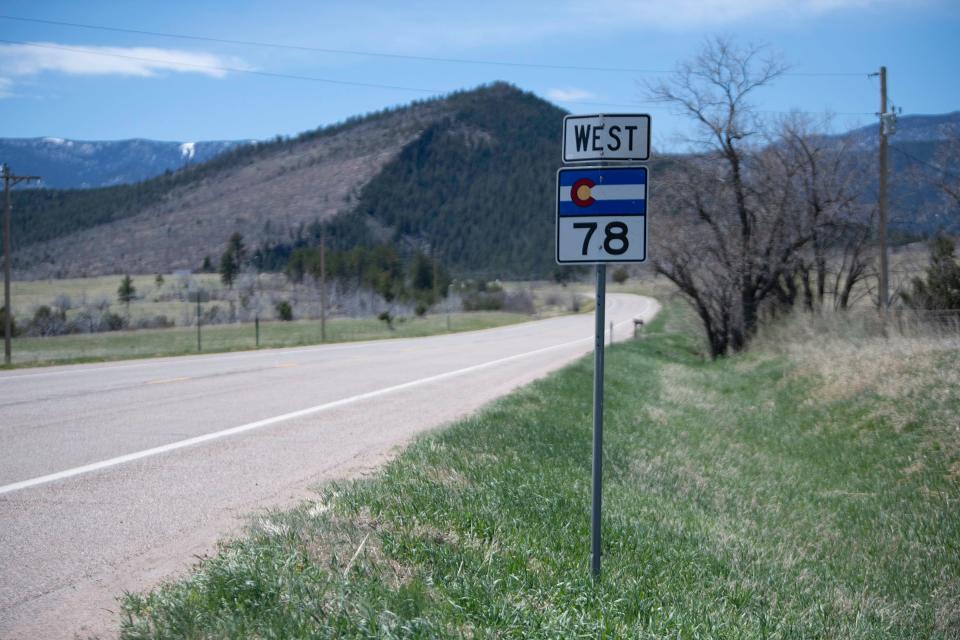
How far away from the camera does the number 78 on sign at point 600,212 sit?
189 inches

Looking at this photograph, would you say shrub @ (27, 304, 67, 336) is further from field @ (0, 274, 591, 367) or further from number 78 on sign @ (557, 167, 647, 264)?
number 78 on sign @ (557, 167, 647, 264)

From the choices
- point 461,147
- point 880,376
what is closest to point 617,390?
point 880,376

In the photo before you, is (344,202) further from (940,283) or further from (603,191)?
(603,191)

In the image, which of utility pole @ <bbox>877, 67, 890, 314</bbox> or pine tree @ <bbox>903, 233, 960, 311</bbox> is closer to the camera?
utility pole @ <bbox>877, 67, 890, 314</bbox>

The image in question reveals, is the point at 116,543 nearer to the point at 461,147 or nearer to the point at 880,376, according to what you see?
the point at 880,376

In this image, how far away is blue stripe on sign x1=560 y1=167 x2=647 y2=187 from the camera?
482 cm

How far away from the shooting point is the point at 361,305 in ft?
249

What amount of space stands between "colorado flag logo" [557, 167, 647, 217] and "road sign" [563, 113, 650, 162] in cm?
14

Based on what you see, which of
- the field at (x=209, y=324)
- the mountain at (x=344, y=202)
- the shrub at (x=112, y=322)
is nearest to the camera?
the field at (x=209, y=324)

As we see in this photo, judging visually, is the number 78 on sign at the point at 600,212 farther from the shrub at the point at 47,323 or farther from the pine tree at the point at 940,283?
the shrub at the point at 47,323

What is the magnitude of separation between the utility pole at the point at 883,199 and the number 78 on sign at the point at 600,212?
66.6 ft

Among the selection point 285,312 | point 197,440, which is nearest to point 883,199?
point 197,440

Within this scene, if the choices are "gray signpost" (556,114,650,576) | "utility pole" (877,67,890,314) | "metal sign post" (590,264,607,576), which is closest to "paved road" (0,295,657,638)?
"metal sign post" (590,264,607,576)

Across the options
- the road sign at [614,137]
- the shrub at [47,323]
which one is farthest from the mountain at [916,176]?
the shrub at [47,323]
